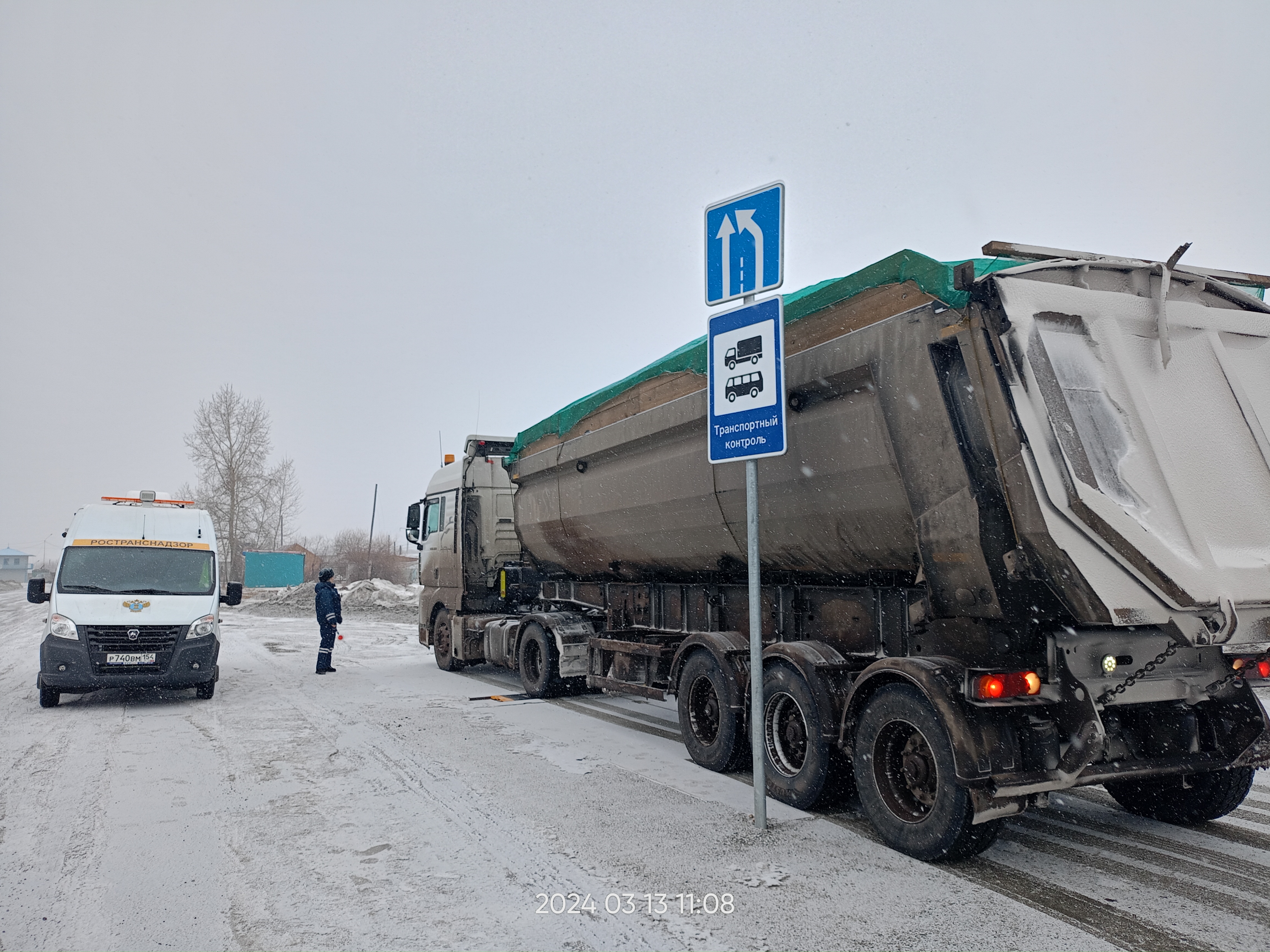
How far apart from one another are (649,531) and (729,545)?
3.98 feet

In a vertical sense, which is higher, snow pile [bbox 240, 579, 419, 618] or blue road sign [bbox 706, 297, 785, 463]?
blue road sign [bbox 706, 297, 785, 463]

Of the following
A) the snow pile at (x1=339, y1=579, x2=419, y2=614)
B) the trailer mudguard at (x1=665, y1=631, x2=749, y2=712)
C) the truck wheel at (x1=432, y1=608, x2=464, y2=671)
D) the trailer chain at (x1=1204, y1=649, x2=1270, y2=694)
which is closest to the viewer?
the trailer chain at (x1=1204, y1=649, x2=1270, y2=694)

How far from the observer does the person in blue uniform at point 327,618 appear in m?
12.0

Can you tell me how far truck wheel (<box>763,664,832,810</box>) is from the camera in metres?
5.05

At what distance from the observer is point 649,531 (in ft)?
25.3

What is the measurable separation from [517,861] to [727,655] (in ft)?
8.00

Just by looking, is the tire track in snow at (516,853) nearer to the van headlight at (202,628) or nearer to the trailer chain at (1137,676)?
the trailer chain at (1137,676)

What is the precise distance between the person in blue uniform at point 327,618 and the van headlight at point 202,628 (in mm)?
2395

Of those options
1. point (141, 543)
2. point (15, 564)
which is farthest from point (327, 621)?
point (15, 564)

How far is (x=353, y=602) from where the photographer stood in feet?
99.8

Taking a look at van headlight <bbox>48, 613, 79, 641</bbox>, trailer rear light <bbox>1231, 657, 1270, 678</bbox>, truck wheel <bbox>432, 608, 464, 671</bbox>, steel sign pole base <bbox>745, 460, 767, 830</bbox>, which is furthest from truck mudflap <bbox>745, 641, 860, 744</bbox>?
truck wheel <bbox>432, 608, 464, 671</bbox>

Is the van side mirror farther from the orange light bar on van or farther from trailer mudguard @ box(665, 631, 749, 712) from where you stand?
trailer mudguard @ box(665, 631, 749, 712)

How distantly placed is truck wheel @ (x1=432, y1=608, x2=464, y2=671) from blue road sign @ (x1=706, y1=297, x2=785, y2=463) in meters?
8.54

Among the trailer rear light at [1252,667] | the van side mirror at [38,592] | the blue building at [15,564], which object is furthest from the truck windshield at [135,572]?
the blue building at [15,564]
